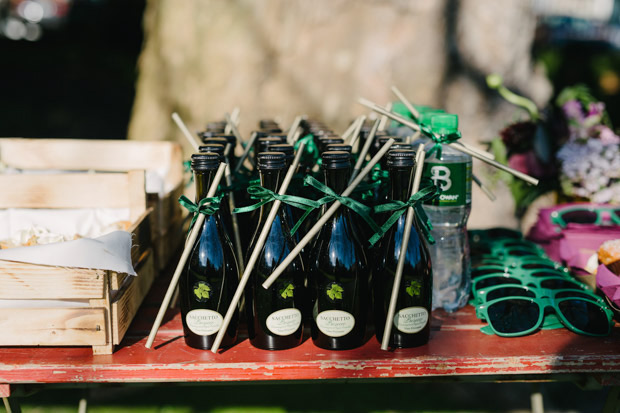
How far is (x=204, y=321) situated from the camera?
144cm

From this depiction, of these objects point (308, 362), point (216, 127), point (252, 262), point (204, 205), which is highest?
point (216, 127)

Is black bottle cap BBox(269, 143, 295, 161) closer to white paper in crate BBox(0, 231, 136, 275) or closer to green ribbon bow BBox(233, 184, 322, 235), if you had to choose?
green ribbon bow BBox(233, 184, 322, 235)

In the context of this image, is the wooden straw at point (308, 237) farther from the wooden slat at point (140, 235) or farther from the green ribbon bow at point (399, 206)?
the wooden slat at point (140, 235)

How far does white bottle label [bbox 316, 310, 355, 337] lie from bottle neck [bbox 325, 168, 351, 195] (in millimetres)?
303

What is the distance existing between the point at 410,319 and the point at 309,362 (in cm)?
28

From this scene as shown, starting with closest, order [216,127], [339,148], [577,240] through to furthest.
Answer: [339,148] < [577,240] < [216,127]

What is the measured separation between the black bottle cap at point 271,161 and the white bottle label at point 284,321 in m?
0.36

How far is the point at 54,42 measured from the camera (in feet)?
34.5

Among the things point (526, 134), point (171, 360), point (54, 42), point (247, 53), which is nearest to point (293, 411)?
point (171, 360)

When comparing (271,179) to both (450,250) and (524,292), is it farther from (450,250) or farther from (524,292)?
(524,292)


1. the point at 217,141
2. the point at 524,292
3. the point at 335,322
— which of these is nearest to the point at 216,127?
the point at 217,141

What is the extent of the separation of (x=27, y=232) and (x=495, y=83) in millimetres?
1694

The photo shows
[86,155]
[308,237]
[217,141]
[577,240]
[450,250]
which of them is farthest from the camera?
[86,155]

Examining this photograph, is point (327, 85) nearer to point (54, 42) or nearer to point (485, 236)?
point (485, 236)
